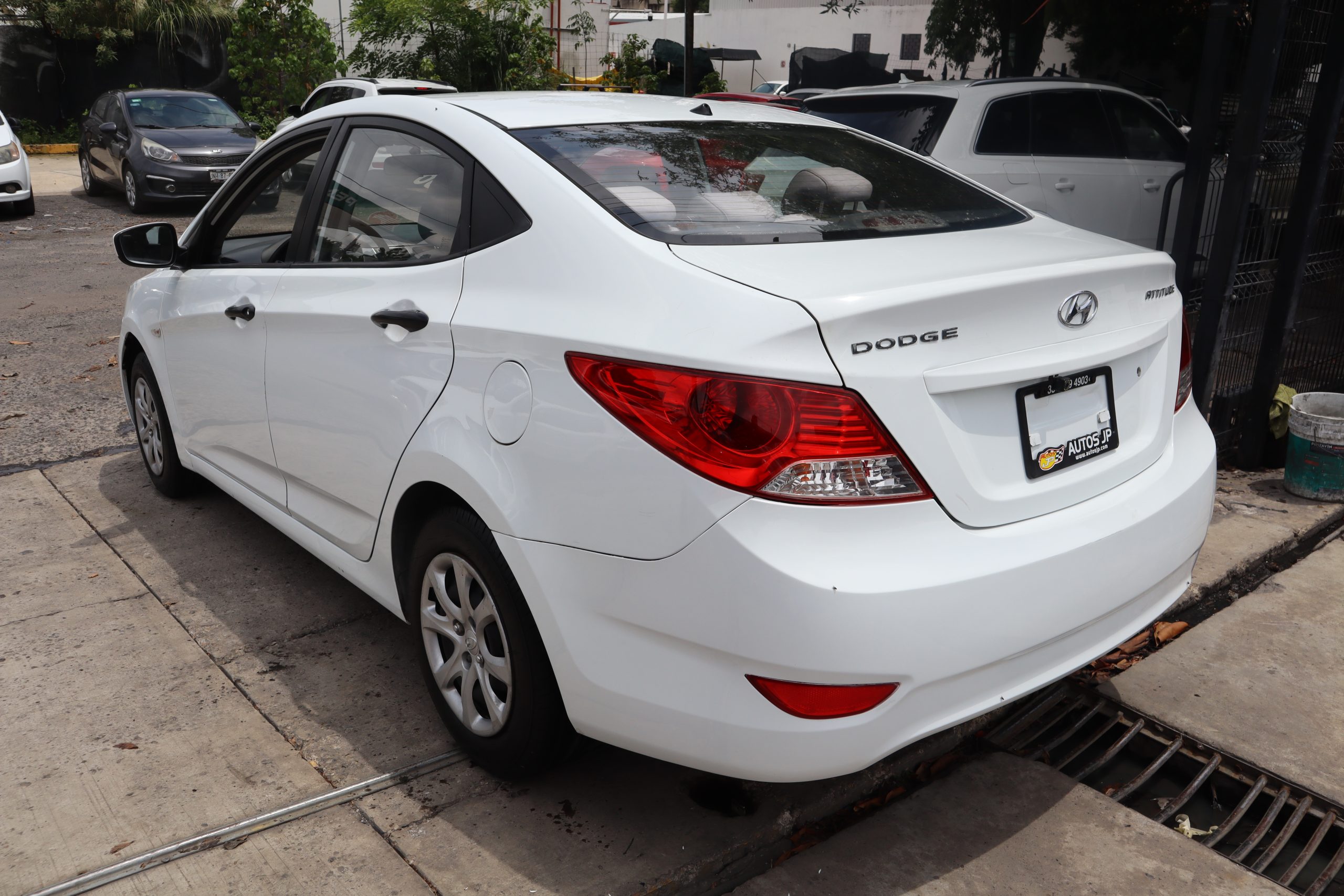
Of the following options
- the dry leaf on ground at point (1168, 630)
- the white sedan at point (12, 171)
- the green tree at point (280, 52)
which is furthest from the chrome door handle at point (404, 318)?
the green tree at point (280, 52)

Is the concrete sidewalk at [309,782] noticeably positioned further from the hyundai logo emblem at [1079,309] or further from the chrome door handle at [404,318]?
the hyundai logo emblem at [1079,309]

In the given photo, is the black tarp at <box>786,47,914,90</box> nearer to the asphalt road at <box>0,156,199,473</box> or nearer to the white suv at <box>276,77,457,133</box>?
the white suv at <box>276,77,457,133</box>

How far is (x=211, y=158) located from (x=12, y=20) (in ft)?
36.2

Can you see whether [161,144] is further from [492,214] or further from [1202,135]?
[492,214]

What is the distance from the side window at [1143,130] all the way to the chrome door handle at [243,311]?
6.19m

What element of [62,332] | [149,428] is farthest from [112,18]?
[149,428]

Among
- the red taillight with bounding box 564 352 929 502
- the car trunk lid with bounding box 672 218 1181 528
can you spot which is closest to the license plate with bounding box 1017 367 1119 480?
the car trunk lid with bounding box 672 218 1181 528

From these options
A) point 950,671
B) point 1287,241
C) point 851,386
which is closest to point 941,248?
point 851,386

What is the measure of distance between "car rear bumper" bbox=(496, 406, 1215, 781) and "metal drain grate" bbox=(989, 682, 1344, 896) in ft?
2.33

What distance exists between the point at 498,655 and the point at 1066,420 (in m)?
1.42

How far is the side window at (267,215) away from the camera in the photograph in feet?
11.6

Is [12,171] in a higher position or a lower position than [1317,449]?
higher

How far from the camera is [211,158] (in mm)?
13312

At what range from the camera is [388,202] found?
3.08 m
